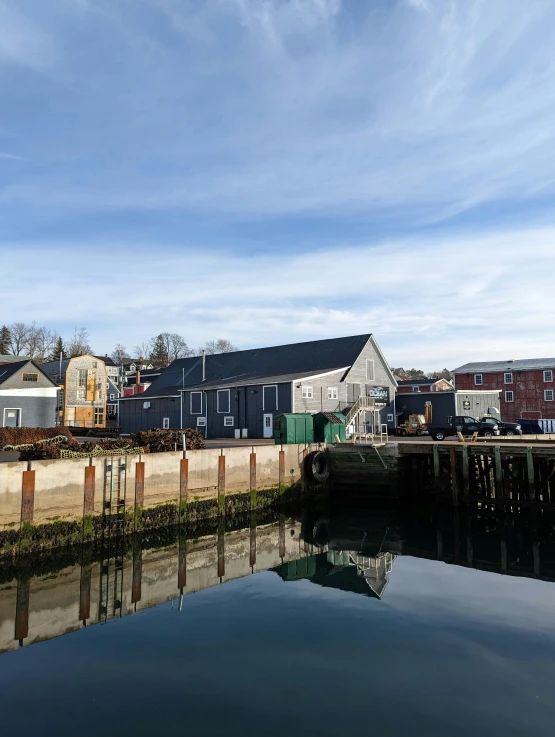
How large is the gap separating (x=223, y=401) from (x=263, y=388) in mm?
4131

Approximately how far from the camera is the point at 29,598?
11.6 m

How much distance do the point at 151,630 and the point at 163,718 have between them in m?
3.27

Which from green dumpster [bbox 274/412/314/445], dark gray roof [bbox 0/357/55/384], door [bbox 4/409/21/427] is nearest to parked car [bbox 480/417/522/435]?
green dumpster [bbox 274/412/314/445]

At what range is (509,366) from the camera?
5866cm

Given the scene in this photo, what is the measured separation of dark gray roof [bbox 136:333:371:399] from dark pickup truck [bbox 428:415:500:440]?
8293 mm

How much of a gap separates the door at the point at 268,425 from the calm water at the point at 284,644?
19.7 m

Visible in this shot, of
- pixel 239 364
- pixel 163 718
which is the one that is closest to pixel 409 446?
pixel 163 718

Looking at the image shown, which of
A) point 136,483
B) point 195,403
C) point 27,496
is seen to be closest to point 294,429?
point 136,483

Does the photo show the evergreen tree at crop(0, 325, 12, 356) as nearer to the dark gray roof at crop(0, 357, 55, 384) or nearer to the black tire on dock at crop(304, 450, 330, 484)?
the dark gray roof at crop(0, 357, 55, 384)

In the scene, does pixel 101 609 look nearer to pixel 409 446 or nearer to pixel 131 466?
pixel 131 466

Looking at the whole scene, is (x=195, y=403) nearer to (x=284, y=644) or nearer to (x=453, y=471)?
(x=453, y=471)

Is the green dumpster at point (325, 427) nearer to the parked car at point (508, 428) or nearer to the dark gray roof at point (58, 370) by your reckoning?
the parked car at point (508, 428)

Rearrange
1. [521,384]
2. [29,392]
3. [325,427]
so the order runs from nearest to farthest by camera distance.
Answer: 1. [325,427]
2. [29,392]
3. [521,384]

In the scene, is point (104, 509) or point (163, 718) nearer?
point (163, 718)
